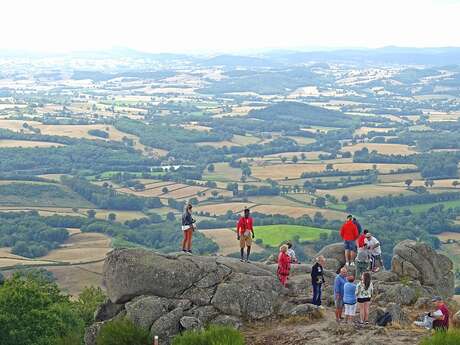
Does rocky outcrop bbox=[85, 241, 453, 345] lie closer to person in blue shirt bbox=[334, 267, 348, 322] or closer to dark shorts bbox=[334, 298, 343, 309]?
person in blue shirt bbox=[334, 267, 348, 322]

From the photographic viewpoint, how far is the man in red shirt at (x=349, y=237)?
113 ft

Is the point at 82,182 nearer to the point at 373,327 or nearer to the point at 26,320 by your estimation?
the point at 26,320

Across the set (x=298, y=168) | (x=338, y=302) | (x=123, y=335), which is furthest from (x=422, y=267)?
(x=298, y=168)

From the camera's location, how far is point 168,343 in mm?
27016

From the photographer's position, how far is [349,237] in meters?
34.5

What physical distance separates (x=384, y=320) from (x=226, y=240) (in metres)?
89.0

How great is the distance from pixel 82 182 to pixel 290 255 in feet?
456

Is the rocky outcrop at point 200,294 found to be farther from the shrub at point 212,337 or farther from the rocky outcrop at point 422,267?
the shrub at point 212,337

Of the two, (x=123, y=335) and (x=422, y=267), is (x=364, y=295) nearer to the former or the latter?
(x=123, y=335)

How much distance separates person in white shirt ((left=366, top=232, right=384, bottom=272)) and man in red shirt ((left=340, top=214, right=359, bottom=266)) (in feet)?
2.24

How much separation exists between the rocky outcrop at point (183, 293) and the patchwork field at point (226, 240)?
74.5 metres

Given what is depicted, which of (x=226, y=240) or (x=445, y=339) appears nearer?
(x=445, y=339)

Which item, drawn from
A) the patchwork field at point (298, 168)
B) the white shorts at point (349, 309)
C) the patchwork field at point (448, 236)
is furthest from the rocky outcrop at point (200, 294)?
the patchwork field at point (298, 168)

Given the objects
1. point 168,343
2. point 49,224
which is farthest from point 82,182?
point 168,343
